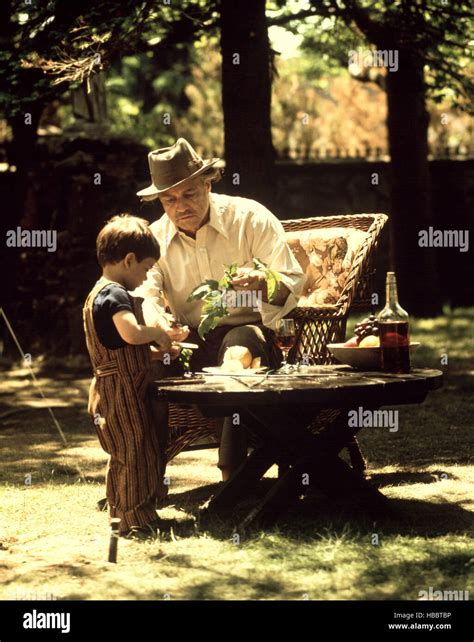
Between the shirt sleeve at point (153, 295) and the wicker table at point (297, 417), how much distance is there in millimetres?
619

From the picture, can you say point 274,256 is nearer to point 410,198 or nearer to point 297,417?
point 297,417

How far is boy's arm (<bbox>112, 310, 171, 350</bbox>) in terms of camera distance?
16.6 ft

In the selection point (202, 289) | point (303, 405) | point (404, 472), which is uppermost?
point (202, 289)

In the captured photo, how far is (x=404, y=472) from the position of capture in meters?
6.43

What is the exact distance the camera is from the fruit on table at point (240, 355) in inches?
222

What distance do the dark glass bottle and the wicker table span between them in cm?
7

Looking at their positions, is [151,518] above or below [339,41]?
below

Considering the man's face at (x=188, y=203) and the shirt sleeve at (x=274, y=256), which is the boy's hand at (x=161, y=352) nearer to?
the shirt sleeve at (x=274, y=256)

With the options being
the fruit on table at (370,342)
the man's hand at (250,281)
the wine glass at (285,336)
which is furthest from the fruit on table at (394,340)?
the man's hand at (250,281)

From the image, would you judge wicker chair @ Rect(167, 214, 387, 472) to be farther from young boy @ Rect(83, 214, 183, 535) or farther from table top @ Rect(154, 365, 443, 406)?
table top @ Rect(154, 365, 443, 406)

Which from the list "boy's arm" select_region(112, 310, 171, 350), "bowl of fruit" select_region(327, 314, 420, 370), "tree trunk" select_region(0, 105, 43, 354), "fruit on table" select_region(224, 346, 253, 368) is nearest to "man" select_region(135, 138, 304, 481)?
"fruit on table" select_region(224, 346, 253, 368)
